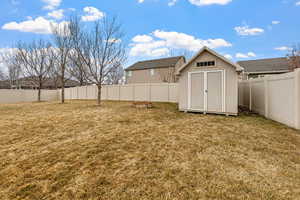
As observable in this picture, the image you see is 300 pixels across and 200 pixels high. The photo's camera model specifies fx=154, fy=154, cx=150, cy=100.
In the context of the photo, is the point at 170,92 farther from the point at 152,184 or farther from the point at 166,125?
the point at 152,184

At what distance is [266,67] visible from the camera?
18000 mm

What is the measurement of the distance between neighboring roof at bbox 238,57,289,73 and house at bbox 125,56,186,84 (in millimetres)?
8978

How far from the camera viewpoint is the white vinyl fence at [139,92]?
1250cm

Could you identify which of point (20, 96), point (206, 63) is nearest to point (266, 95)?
point (206, 63)

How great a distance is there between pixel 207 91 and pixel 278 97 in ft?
8.66

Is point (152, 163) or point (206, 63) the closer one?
point (152, 163)

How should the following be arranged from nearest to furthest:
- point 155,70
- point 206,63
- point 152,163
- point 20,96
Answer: point 152,163 < point 206,63 < point 20,96 < point 155,70

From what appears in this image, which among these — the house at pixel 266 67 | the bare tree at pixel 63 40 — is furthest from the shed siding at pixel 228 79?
the house at pixel 266 67

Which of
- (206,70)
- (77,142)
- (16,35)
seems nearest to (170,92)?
(206,70)

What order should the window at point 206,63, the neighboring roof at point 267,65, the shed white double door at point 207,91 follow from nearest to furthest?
the shed white double door at point 207,91
the window at point 206,63
the neighboring roof at point 267,65

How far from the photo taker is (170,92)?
12.5m

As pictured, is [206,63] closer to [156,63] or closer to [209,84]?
[209,84]

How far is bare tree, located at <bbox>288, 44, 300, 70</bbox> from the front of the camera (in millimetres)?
15742

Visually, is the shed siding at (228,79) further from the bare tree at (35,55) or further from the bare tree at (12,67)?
the bare tree at (12,67)
